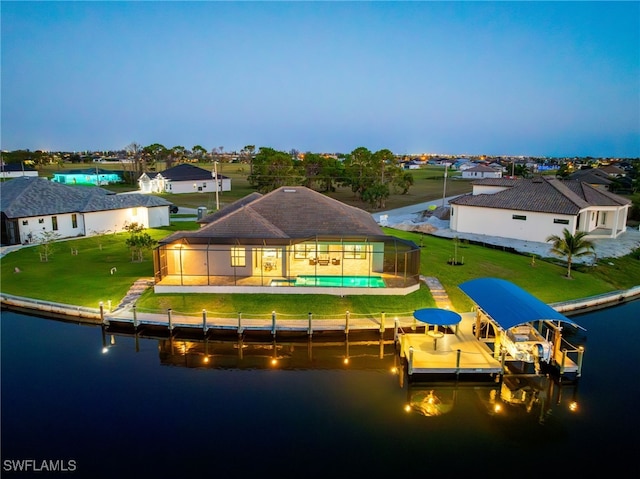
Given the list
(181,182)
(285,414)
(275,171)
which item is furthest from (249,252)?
(181,182)

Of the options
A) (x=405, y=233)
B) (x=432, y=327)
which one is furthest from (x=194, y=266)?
(x=405, y=233)

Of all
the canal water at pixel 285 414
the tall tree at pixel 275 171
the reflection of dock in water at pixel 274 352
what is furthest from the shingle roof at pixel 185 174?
the reflection of dock in water at pixel 274 352

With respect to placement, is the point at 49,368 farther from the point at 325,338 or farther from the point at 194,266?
the point at 325,338

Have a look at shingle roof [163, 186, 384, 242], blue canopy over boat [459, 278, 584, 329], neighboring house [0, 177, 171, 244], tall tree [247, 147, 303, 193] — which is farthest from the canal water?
tall tree [247, 147, 303, 193]

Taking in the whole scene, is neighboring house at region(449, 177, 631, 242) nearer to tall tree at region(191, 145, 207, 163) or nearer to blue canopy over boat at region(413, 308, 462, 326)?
blue canopy over boat at region(413, 308, 462, 326)

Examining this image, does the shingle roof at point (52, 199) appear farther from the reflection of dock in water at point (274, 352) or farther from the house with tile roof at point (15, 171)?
the house with tile roof at point (15, 171)

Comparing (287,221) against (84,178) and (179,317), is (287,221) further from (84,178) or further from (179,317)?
(84,178)
